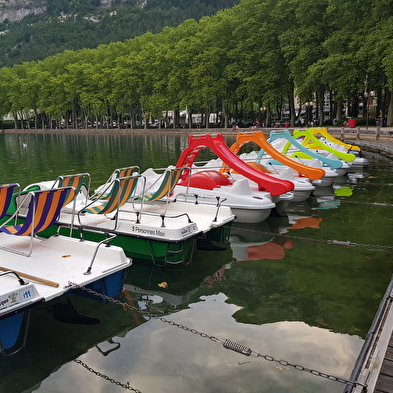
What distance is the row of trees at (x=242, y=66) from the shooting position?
40.9 meters

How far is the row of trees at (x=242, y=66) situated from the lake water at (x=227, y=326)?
31.2 meters

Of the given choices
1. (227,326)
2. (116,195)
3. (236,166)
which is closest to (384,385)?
(227,326)

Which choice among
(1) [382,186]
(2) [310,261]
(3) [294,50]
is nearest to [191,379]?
(2) [310,261]

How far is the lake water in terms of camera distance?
5.12m

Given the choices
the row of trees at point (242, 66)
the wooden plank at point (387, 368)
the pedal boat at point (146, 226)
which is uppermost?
the row of trees at point (242, 66)

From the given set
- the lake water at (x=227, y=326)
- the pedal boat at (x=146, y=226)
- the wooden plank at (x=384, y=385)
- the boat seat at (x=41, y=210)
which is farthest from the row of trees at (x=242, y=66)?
the wooden plank at (x=384, y=385)

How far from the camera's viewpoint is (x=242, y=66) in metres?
56.4

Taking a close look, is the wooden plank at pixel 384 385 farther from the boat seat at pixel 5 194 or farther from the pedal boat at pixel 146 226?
the boat seat at pixel 5 194

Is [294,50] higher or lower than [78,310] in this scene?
higher

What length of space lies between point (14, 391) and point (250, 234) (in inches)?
294

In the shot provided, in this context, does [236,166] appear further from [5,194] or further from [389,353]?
[389,353]

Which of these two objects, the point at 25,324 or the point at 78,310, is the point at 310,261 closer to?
the point at 78,310

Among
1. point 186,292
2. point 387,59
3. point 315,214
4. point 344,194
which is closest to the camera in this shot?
point 186,292

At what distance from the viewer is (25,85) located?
8706 centimetres
